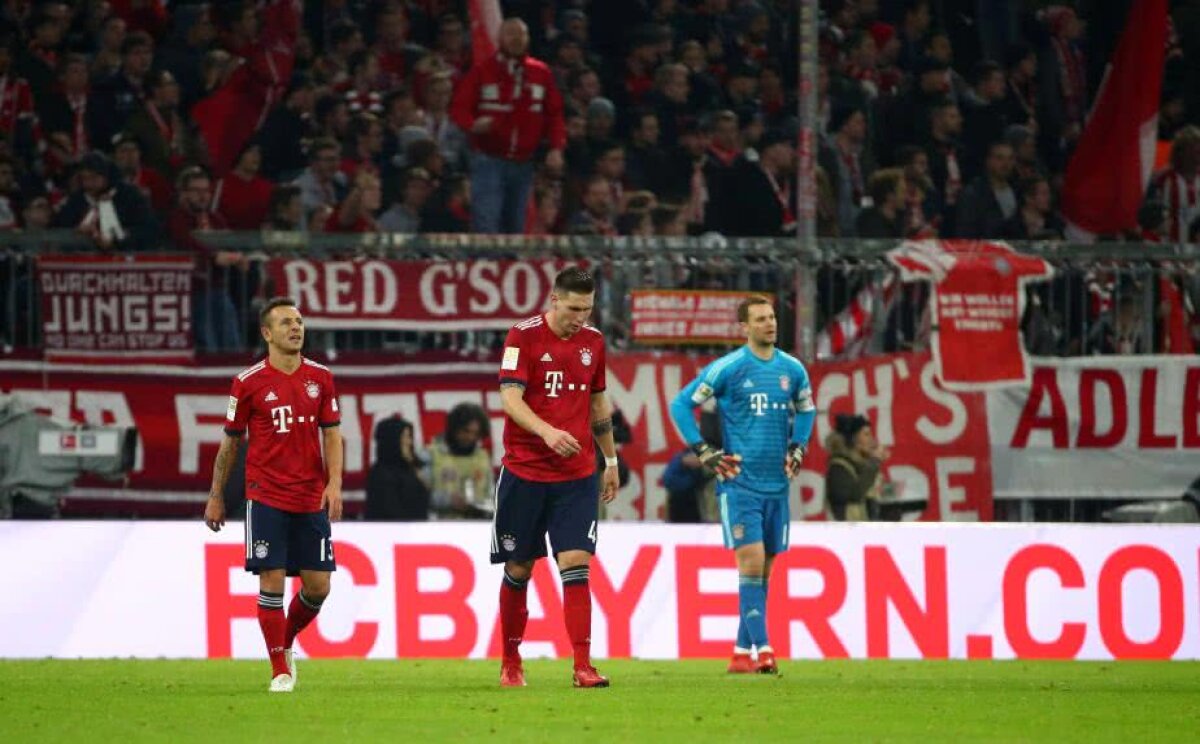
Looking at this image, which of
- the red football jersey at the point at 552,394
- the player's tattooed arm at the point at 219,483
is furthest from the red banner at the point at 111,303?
the red football jersey at the point at 552,394

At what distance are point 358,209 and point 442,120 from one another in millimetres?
2204

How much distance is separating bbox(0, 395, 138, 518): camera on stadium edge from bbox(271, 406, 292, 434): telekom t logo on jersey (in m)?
5.48

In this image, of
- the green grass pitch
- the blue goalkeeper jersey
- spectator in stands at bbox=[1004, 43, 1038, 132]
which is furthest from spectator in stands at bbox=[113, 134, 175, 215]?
spectator in stands at bbox=[1004, 43, 1038, 132]

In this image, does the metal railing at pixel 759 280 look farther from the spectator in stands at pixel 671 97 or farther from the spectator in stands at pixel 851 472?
the spectator in stands at pixel 671 97

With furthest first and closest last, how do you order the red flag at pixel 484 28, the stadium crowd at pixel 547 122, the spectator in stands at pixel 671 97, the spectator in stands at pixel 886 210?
1. the spectator in stands at pixel 671 97
2. the red flag at pixel 484 28
3. the spectator in stands at pixel 886 210
4. the stadium crowd at pixel 547 122

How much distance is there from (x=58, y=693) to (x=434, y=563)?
436cm

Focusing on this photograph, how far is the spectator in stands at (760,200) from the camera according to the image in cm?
1895

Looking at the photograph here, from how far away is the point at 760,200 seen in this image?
19.0 meters

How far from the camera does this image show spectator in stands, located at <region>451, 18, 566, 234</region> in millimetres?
18453

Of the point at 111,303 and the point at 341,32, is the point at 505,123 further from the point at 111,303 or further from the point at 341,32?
the point at 111,303

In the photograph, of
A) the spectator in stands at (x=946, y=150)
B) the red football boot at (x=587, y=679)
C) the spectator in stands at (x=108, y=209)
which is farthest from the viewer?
the spectator in stands at (x=946, y=150)

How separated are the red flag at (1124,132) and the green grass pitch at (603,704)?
613cm

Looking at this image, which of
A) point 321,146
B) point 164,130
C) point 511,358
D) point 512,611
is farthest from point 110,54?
point 512,611

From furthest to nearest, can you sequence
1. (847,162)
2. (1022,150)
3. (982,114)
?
(982,114), (1022,150), (847,162)
